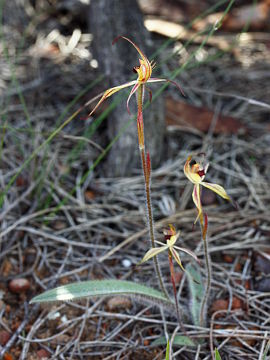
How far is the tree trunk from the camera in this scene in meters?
2.14

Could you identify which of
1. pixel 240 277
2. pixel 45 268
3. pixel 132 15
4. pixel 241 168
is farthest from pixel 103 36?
pixel 240 277

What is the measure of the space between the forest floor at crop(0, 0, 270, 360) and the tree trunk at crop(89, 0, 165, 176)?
84 mm

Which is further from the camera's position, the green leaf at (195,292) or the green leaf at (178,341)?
the green leaf at (195,292)

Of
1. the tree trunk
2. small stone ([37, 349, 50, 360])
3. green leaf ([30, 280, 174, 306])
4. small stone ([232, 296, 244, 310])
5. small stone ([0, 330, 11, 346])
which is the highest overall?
the tree trunk

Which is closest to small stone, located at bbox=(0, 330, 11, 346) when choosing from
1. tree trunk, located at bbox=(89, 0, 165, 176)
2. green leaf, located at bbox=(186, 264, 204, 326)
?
green leaf, located at bbox=(186, 264, 204, 326)

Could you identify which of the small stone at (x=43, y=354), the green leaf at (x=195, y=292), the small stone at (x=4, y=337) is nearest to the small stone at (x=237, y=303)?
the green leaf at (x=195, y=292)

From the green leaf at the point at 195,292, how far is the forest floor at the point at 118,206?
3 centimetres

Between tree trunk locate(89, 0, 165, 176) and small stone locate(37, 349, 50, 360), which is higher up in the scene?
tree trunk locate(89, 0, 165, 176)

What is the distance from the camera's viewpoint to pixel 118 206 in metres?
2.05

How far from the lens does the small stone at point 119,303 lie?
1669 mm

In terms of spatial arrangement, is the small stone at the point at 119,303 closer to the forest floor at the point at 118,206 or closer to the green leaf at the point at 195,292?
the forest floor at the point at 118,206

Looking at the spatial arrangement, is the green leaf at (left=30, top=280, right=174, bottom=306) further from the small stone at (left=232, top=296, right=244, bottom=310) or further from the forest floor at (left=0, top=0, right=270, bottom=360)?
the small stone at (left=232, top=296, right=244, bottom=310)

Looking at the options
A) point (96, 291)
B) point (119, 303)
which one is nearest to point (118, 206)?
point (119, 303)

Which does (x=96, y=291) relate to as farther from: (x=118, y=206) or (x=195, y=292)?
(x=118, y=206)
